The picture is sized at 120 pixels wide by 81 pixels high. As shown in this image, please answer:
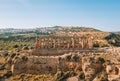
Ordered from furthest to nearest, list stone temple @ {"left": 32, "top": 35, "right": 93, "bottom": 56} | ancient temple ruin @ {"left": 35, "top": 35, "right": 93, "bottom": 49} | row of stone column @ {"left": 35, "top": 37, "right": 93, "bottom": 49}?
row of stone column @ {"left": 35, "top": 37, "right": 93, "bottom": 49} → ancient temple ruin @ {"left": 35, "top": 35, "right": 93, "bottom": 49} → stone temple @ {"left": 32, "top": 35, "right": 93, "bottom": 56}

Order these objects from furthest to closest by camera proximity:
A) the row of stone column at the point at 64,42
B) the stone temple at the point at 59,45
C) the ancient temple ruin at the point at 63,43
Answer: the row of stone column at the point at 64,42 → the ancient temple ruin at the point at 63,43 → the stone temple at the point at 59,45

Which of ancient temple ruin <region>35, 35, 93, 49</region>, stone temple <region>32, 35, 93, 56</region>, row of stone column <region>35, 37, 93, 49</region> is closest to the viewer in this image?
stone temple <region>32, 35, 93, 56</region>

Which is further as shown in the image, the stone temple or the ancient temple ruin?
the ancient temple ruin

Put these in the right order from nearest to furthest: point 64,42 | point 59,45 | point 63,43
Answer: point 59,45 < point 63,43 < point 64,42

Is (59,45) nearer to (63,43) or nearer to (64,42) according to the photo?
(63,43)

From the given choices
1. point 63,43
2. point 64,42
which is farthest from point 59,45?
point 64,42

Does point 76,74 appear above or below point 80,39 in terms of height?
below

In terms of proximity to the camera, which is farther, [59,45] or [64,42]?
[64,42]

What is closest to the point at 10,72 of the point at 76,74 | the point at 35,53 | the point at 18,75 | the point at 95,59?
the point at 18,75

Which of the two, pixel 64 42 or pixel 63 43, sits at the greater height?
pixel 64 42

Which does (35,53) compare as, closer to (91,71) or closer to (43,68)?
(43,68)

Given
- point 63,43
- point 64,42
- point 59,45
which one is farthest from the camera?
point 64,42
